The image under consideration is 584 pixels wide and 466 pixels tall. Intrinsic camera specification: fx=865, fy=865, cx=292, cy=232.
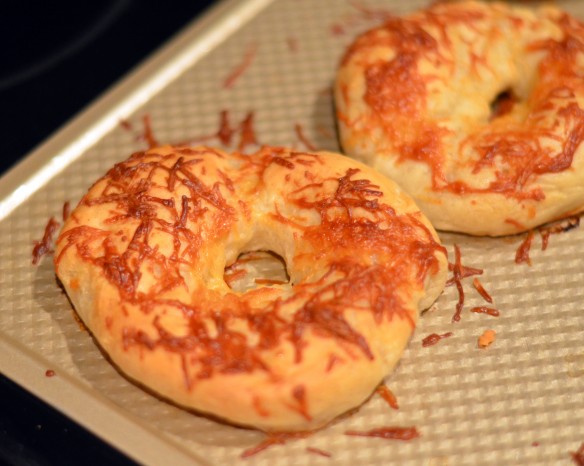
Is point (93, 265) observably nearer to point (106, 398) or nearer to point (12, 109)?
point (106, 398)

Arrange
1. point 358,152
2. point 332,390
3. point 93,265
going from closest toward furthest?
point 332,390 → point 93,265 → point 358,152

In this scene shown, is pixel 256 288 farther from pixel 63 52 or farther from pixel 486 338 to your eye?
pixel 63 52

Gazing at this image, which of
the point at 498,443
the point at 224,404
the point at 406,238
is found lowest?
the point at 498,443

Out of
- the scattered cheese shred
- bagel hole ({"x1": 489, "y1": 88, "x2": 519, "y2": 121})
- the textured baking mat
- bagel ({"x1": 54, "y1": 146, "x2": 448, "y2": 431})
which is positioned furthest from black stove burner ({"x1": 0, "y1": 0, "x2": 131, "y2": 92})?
the scattered cheese shred

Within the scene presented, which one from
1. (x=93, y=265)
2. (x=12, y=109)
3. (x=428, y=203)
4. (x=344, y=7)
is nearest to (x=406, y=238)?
(x=428, y=203)

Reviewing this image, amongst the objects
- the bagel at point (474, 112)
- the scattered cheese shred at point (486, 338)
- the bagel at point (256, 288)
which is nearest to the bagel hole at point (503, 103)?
the bagel at point (474, 112)

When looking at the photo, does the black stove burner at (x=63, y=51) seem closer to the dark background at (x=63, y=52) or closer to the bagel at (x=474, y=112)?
the dark background at (x=63, y=52)
